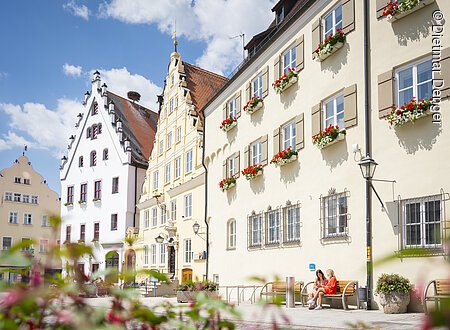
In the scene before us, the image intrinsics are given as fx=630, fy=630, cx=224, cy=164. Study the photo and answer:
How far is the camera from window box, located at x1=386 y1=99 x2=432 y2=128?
13.7 meters

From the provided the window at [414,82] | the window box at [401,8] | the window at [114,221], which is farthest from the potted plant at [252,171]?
the window at [114,221]

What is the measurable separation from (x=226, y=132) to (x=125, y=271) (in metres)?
25.0

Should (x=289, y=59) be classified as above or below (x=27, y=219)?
above

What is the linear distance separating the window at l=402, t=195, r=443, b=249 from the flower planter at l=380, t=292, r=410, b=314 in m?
1.08

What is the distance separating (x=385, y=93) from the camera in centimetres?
1515

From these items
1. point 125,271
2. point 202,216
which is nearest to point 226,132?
point 202,216

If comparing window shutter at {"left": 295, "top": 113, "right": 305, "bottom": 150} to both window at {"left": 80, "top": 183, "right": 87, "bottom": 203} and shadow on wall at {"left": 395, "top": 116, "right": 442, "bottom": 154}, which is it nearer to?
shadow on wall at {"left": 395, "top": 116, "right": 442, "bottom": 154}

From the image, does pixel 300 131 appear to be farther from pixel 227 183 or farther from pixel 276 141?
pixel 227 183

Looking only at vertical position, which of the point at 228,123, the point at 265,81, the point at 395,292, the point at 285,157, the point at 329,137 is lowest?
the point at 395,292

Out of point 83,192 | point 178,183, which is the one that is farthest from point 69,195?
point 178,183

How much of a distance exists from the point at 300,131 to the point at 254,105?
4051 millimetres

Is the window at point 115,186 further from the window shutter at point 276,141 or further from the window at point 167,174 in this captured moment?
the window shutter at point 276,141

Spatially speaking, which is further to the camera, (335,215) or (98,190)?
(98,190)

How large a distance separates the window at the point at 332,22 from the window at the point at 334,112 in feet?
6.50
